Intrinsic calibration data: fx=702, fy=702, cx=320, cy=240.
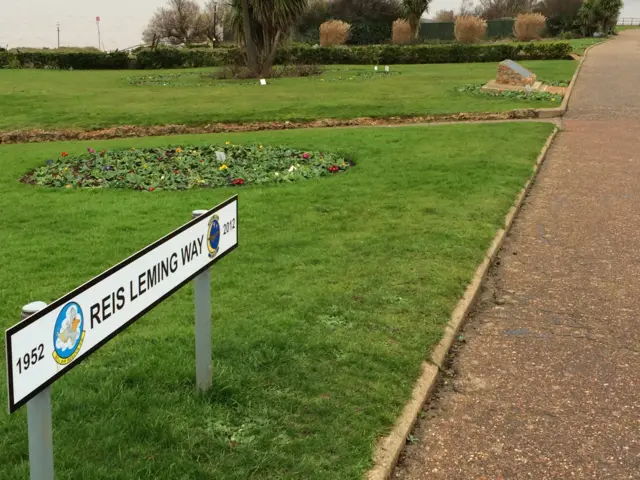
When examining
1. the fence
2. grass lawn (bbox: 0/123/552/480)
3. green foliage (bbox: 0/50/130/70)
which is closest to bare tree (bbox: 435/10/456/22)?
the fence

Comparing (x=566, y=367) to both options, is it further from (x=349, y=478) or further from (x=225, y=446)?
(x=225, y=446)

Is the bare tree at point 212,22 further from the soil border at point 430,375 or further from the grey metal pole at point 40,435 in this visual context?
the grey metal pole at point 40,435

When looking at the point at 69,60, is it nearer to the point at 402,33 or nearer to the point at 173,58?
the point at 173,58

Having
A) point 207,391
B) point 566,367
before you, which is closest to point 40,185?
point 207,391

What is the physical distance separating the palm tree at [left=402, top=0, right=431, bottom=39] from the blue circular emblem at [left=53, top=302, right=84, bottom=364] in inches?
1945

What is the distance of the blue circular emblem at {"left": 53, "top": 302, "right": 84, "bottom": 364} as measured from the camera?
2.00m

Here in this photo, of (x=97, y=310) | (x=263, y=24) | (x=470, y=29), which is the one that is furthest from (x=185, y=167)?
(x=470, y=29)

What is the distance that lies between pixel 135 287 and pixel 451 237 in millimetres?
4203

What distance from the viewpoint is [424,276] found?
5254 mm

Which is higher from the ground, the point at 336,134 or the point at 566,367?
the point at 336,134

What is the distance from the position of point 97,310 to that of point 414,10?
50.0 meters

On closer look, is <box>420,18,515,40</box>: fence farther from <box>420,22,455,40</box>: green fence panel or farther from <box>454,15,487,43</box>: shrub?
<box>454,15,487,43</box>: shrub

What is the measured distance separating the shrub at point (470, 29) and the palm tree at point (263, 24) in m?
21.8

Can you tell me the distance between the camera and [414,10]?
4894 cm
